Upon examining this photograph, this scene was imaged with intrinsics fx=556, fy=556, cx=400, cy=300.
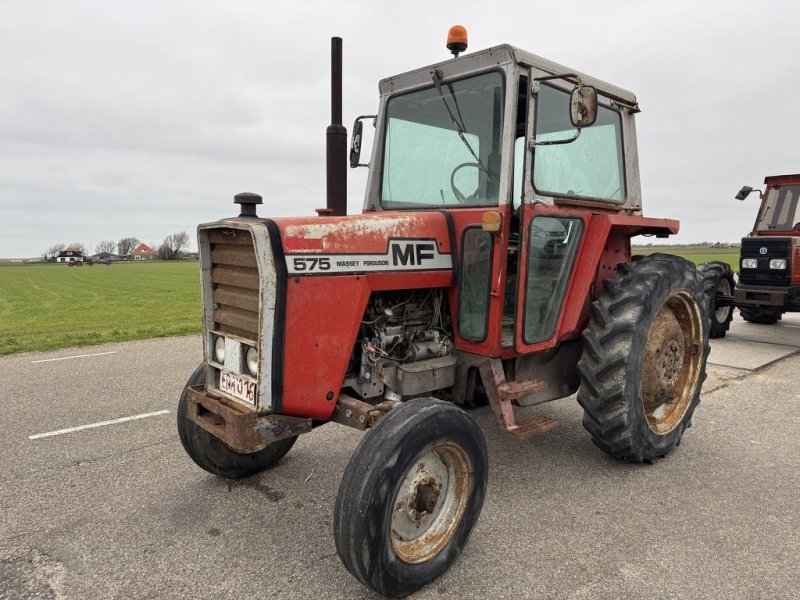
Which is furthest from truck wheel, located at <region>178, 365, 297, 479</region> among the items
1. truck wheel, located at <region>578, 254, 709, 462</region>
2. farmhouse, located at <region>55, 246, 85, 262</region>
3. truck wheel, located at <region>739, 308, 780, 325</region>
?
farmhouse, located at <region>55, 246, 85, 262</region>

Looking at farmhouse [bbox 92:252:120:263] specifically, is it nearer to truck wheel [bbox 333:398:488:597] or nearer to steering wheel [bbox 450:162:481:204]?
steering wheel [bbox 450:162:481:204]

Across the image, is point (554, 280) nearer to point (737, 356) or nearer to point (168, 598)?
point (168, 598)

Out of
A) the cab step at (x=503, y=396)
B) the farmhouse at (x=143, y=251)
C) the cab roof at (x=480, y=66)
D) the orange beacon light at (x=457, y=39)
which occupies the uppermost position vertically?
the orange beacon light at (x=457, y=39)

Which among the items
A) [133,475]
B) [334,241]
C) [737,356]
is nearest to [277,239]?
[334,241]

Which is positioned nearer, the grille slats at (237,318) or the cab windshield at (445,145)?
the grille slats at (237,318)

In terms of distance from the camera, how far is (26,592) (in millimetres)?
2420

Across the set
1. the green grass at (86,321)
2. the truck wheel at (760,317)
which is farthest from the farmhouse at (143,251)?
the truck wheel at (760,317)

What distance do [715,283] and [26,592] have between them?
29.6ft

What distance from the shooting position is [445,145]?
3.44m

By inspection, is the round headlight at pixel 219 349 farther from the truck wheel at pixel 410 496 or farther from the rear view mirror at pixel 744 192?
the rear view mirror at pixel 744 192

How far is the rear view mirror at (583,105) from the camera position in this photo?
2.86 meters

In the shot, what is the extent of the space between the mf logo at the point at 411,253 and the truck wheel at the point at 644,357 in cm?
119

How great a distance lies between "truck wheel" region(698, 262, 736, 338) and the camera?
852 centimetres

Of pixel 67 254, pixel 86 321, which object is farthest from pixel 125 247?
pixel 86 321
